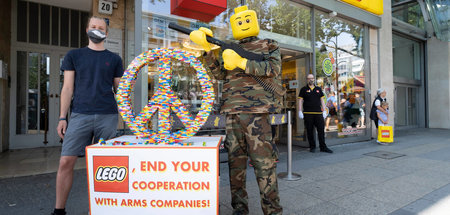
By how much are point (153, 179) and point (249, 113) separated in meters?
0.91

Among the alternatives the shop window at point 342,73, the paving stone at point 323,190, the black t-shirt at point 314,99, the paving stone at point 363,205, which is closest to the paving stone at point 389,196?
the paving stone at point 363,205

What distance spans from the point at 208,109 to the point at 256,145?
529mm

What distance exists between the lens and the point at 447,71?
10.7 m

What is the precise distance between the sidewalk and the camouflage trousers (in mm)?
454

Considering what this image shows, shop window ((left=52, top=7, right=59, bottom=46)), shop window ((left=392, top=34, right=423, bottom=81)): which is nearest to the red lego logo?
shop window ((left=52, top=7, right=59, bottom=46))

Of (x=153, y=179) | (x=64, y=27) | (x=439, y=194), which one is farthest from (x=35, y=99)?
(x=439, y=194)

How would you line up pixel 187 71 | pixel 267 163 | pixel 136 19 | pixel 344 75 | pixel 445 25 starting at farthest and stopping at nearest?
1. pixel 445 25
2. pixel 344 75
3. pixel 187 71
4. pixel 136 19
5. pixel 267 163

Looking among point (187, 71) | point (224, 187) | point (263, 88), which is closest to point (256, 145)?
point (263, 88)

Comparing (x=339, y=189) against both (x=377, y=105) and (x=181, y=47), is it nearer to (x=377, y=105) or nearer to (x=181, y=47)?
(x=181, y=47)

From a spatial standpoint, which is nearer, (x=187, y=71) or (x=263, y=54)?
(x=263, y=54)

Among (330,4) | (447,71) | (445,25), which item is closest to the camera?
(330,4)

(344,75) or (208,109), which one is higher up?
(344,75)

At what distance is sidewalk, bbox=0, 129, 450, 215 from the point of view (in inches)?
99.4

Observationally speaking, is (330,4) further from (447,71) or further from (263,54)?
(447,71)
